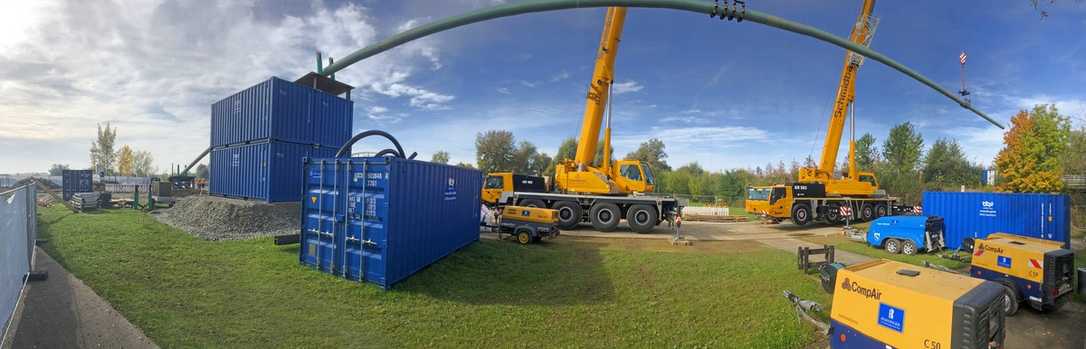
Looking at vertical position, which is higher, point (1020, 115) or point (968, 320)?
point (1020, 115)

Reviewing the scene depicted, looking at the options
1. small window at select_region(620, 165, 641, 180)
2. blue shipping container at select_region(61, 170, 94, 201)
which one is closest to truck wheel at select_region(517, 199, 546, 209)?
small window at select_region(620, 165, 641, 180)

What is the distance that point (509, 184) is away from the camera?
64.5 feet

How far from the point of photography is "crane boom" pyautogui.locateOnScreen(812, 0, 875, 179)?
20.5 meters

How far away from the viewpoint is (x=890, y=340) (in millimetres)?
Result: 3793

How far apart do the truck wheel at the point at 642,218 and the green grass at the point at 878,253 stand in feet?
21.3

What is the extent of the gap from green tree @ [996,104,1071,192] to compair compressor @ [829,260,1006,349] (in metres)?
41.6

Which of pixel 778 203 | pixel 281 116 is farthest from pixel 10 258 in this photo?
pixel 778 203

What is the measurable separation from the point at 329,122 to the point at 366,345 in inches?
490

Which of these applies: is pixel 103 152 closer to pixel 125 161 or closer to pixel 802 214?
pixel 125 161

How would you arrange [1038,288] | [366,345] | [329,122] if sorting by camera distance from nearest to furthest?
[366,345], [1038,288], [329,122]

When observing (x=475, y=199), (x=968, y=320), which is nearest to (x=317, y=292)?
(x=475, y=199)

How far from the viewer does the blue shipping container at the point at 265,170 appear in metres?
12.9

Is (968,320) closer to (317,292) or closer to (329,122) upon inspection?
(317,292)

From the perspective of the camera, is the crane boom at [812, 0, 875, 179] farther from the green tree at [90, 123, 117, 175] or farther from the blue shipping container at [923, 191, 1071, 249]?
the green tree at [90, 123, 117, 175]
